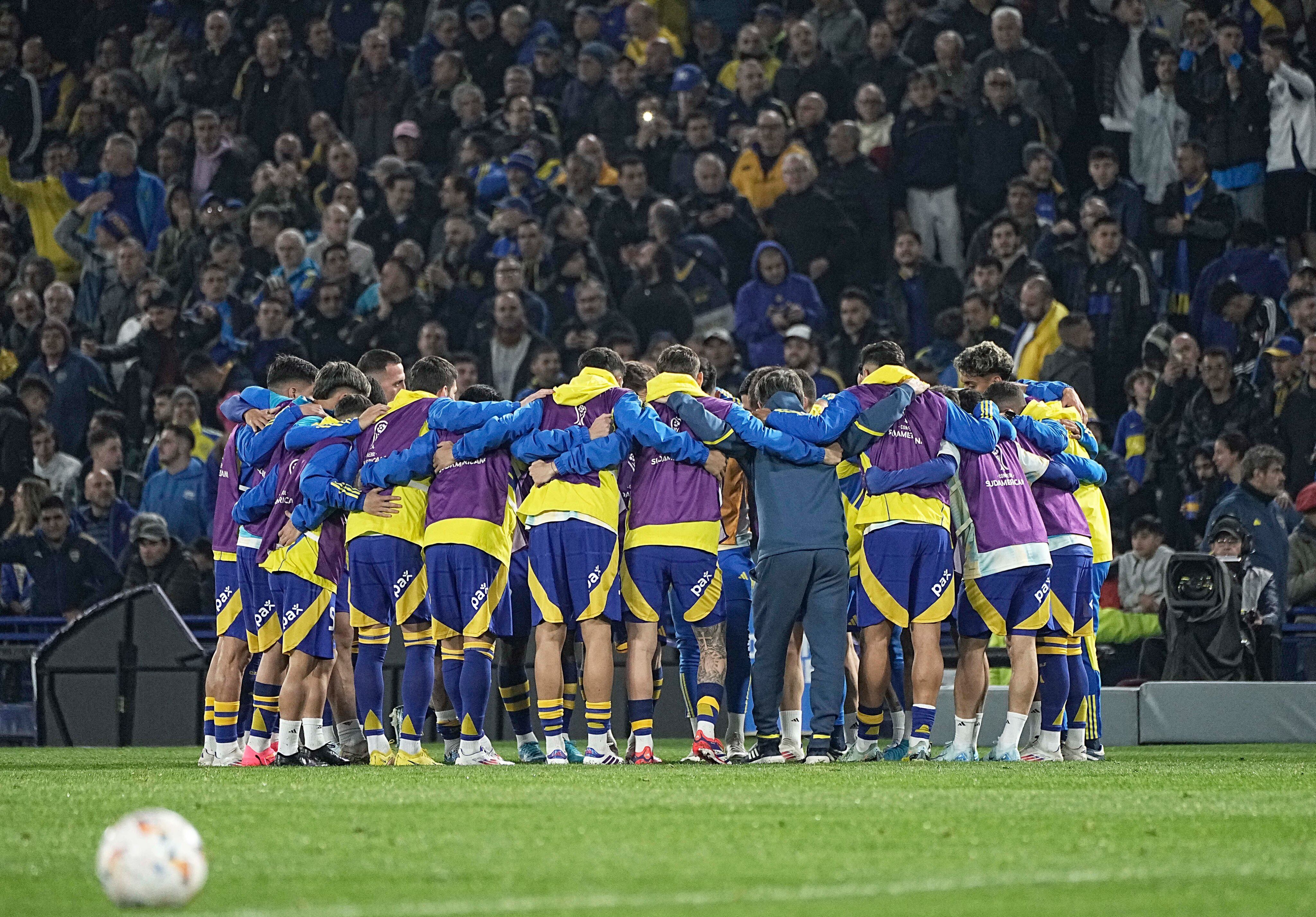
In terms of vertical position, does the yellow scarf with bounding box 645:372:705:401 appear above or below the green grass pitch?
above

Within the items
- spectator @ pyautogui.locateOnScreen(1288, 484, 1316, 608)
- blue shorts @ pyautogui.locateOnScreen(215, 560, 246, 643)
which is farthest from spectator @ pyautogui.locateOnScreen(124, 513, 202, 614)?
spectator @ pyautogui.locateOnScreen(1288, 484, 1316, 608)

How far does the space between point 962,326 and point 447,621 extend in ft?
23.5

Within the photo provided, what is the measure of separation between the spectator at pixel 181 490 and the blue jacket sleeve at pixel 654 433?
772cm

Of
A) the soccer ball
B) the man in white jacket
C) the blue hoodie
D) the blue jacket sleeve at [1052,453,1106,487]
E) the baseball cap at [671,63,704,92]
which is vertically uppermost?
the baseball cap at [671,63,704,92]

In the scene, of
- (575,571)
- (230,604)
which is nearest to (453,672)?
(575,571)

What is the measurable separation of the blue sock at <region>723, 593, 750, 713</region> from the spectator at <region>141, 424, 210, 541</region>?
24.6 ft

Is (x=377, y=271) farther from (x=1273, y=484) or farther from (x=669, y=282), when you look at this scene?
(x=1273, y=484)

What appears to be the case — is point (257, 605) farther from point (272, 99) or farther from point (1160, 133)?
point (272, 99)

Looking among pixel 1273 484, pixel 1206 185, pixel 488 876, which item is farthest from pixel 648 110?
pixel 488 876

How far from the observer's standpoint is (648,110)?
18.8 meters

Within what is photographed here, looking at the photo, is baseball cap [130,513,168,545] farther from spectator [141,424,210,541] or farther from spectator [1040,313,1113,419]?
spectator [1040,313,1113,419]

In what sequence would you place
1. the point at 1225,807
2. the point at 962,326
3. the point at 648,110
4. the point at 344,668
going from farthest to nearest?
the point at 648,110
the point at 962,326
the point at 344,668
the point at 1225,807

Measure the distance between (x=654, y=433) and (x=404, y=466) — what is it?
142 centimetres

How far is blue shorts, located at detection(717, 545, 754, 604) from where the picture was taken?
11.0 meters
